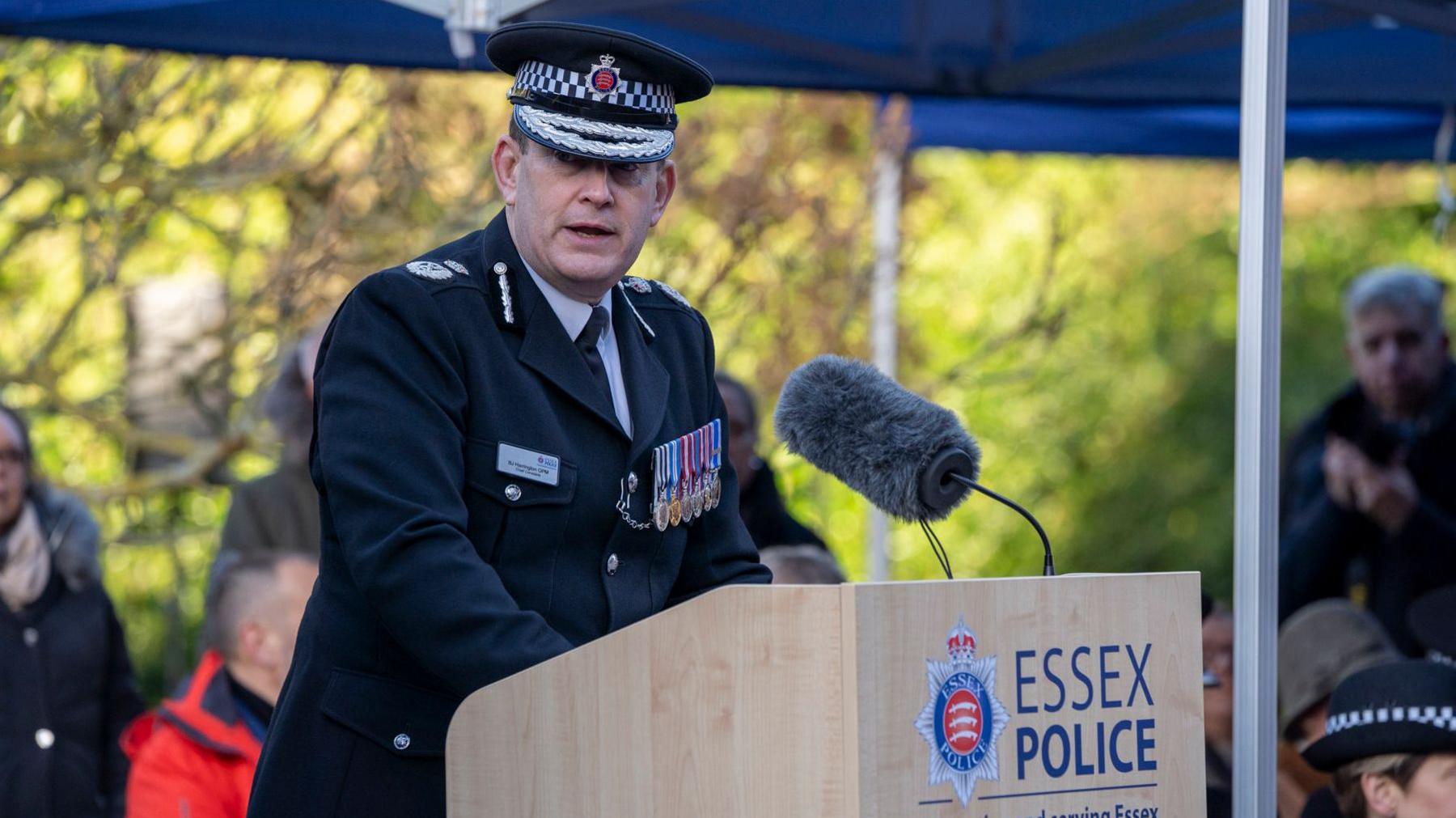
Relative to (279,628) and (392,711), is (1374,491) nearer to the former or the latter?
(279,628)

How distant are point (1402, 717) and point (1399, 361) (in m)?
2.46

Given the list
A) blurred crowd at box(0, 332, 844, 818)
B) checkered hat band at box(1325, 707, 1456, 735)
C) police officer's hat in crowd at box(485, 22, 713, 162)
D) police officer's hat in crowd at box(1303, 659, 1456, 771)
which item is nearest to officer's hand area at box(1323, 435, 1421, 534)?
blurred crowd at box(0, 332, 844, 818)

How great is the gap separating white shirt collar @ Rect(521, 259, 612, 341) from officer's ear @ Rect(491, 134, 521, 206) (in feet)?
0.32

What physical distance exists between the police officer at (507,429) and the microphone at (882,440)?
208 mm

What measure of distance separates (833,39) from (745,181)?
76.0 inches

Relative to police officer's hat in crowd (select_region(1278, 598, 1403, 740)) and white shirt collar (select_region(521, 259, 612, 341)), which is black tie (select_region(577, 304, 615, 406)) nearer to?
white shirt collar (select_region(521, 259, 612, 341))

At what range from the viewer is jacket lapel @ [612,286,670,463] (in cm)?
257

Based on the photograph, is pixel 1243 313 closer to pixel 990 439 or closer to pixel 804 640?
pixel 804 640

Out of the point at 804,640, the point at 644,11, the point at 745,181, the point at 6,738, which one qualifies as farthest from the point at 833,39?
the point at 804,640

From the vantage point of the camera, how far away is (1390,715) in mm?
3746

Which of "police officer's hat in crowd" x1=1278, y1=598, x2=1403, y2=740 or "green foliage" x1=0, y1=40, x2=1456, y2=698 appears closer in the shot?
"police officer's hat in crowd" x1=1278, y1=598, x2=1403, y2=740

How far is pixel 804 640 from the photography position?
6.61 feet

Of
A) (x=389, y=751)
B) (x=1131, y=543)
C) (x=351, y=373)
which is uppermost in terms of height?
(x=1131, y=543)

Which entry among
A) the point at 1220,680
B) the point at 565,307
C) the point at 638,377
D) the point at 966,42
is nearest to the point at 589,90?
the point at 565,307
